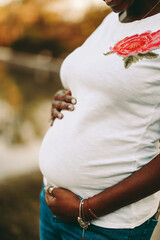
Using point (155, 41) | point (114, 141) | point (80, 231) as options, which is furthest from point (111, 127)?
point (80, 231)

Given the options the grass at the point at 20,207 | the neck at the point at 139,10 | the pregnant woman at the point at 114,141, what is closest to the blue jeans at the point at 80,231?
the pregnant woman at the point at 114,141

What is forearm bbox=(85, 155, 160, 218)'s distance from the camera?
0.98 meters

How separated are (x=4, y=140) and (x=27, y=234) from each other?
2.28m

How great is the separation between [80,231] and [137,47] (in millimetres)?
794

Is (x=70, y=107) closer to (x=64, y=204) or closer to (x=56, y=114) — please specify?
(x=56, y=114)

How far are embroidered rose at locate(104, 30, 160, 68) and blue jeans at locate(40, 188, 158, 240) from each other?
0.66 metres

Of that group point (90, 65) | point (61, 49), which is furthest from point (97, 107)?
point (61, 49)

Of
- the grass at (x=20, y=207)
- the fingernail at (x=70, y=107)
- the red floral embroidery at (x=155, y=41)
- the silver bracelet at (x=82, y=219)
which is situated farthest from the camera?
the grass at (x=20, y=207)

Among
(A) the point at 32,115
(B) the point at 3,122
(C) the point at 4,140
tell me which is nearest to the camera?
(C) the point at 4,140

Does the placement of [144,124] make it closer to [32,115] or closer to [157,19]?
[157,19]

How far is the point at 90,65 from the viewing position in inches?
42.8

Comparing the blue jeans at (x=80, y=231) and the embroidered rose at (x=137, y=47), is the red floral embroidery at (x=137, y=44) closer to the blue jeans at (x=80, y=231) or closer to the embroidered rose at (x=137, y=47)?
the embroidered rose at (x=137, y=47)

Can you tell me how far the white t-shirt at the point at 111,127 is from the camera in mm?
968

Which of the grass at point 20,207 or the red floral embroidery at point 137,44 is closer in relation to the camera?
the red floral embroidery at point 137,44
